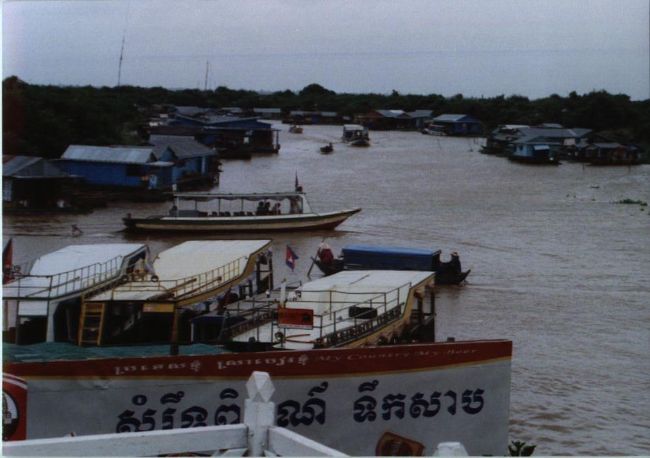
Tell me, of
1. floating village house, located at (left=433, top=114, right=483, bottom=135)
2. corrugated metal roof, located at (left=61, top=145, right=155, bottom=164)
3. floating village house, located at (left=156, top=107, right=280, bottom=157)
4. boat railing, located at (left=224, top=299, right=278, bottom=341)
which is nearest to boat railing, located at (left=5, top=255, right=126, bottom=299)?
boat railing, located at (left=224, top=299, right=278, bottom=341)

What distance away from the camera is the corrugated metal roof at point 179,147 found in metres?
8.01

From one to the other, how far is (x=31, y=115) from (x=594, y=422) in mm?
5783

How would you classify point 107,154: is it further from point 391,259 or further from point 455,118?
point 455,118

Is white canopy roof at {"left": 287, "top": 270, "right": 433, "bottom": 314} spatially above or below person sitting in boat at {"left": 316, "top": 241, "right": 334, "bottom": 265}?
above

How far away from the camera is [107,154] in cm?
734

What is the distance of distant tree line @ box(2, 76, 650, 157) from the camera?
24.3ft

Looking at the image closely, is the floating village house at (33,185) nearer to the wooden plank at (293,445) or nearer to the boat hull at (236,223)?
the boat hull at (236,223)

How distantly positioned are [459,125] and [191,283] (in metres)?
12.7

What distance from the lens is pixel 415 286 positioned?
2746 millimetres

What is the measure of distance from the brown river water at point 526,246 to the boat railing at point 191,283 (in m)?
0.93

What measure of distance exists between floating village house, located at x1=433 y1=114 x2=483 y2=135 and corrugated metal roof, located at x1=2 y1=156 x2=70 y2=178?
30.4 ft

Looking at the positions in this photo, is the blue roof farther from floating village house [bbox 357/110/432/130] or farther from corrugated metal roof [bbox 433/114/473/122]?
floating village house [bbox 357/110/432/130]

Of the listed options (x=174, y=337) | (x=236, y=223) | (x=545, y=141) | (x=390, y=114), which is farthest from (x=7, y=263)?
(x=390, y=114)

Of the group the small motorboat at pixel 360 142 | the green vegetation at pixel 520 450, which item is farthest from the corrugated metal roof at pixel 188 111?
the green vegetation at pixel 520 450
